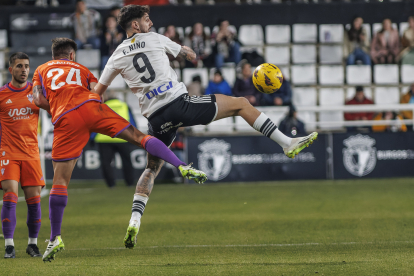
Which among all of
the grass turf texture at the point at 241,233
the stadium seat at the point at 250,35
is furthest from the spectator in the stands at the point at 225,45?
the grass turf texture at the point at 241,233

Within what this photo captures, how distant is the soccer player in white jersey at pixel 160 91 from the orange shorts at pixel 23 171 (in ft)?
4.16

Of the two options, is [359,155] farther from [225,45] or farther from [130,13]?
[130,13]

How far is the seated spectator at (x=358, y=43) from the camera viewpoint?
643 inches

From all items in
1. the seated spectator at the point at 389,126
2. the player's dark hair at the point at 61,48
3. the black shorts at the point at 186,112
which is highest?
the player's dark hair at the point at 61,48

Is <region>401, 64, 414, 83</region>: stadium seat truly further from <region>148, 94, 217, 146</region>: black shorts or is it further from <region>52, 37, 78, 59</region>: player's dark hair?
<region>52, 37, 78, 59</region>: player's dark hair

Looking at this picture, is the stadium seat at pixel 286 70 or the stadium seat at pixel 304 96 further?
the stadium seat at pixel 286 70

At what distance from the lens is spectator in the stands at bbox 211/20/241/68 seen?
16062 millimetres

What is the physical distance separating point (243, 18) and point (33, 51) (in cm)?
633

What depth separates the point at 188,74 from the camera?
16516 millimetres

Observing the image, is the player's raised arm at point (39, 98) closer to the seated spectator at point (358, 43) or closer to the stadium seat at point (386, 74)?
the seated spectator at point (358, 43)

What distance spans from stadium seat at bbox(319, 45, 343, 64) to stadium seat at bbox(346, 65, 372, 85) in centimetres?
69

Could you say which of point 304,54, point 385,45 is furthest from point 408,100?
point 304,54

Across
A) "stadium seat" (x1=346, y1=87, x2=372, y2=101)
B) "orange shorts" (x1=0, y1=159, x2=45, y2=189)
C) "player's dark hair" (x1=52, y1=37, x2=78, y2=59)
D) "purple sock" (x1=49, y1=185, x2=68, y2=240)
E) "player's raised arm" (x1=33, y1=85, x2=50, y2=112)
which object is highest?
"player's dark hair" (x1=52, y1=37, x2=78, y2=59)

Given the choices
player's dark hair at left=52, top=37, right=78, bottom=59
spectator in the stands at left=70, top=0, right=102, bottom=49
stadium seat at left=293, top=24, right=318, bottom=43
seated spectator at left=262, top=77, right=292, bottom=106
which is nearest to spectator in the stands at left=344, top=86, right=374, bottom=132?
seated spectator at left=262, top=77, right=292, bottom=106
